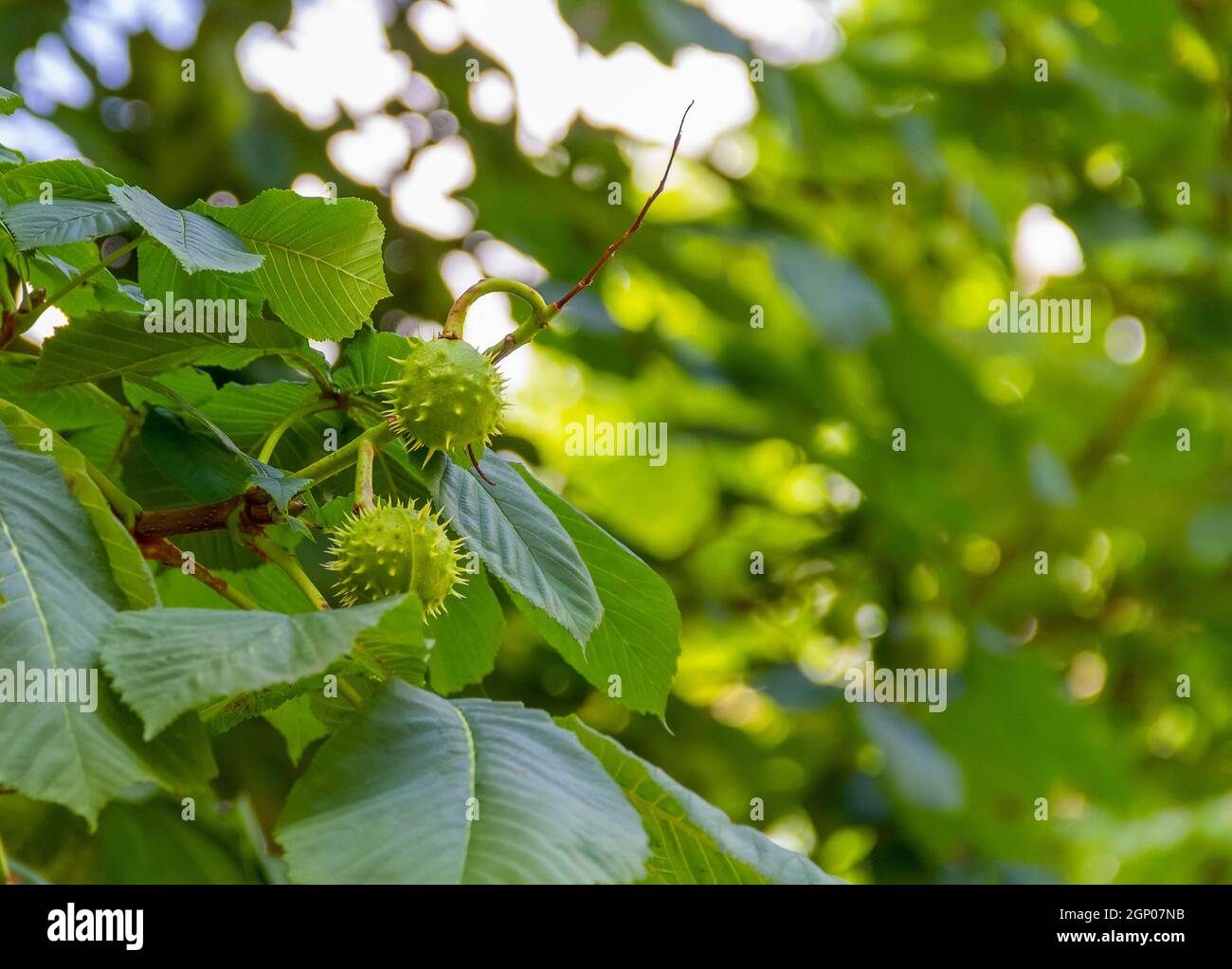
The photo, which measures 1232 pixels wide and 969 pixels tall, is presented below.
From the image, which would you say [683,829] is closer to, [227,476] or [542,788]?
[542,788]

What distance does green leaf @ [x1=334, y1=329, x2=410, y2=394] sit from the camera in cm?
97

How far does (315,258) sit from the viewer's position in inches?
36.0

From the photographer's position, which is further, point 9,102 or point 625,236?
point 9,102

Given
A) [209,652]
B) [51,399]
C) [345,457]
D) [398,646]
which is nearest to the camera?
[209,652]

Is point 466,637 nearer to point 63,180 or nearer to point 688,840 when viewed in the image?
point 688,840

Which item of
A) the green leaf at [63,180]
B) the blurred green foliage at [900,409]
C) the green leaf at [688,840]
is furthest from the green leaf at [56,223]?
the blurred green foliage at [900,409]

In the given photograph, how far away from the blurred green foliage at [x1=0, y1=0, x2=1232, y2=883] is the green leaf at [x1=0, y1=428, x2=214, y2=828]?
104 cm

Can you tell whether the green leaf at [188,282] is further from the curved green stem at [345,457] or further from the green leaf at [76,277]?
the curved green stem at [345,457]

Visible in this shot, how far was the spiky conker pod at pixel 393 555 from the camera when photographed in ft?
2.72

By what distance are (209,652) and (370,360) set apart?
14.1 inches

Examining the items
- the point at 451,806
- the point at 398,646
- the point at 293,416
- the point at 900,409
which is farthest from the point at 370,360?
the point at 900,409

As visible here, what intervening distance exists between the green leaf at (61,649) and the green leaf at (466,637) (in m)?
0.34

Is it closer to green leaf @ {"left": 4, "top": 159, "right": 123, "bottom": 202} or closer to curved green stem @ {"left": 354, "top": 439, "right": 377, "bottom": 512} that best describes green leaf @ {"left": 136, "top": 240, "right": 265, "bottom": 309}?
green leaf @ {"left": 4, "top": 159, "right": 123, "bottom": 202}
